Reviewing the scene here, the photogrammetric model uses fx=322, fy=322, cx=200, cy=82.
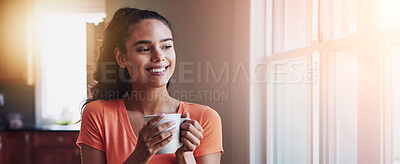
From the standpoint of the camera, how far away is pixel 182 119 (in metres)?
0.65

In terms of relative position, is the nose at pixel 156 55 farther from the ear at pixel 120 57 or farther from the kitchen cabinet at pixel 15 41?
the kitchen cabinet at pixel 15 41

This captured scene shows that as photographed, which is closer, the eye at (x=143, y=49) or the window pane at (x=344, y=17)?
the window pane at (x=344, y=17)

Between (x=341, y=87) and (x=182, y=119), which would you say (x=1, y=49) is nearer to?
(x=182, y=119)

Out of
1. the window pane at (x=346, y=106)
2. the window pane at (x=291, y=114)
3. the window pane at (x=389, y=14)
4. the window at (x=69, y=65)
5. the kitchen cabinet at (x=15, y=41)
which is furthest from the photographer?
the kitchen cabinet at (x=15, y=41)

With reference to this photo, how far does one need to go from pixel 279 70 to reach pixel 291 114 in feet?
0.42

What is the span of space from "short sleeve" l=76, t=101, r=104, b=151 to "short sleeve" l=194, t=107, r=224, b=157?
0.87 feet

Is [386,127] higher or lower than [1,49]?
lower

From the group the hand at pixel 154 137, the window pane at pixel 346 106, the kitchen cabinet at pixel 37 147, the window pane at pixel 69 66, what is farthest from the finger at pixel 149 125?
the kitchen cabinet at pixel 37 147

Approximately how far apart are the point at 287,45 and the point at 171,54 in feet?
1.12

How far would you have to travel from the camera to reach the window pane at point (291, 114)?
0.80 metres

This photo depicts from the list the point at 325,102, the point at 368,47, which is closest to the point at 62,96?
the point at 325,102

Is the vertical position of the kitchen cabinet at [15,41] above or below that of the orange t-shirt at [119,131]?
above

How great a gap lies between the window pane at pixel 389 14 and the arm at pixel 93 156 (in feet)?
2.36

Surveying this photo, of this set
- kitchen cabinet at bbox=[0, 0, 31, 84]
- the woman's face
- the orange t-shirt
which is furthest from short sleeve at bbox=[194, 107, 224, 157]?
kitchen cabinet at bbox=[0, 0, 31, 84]
